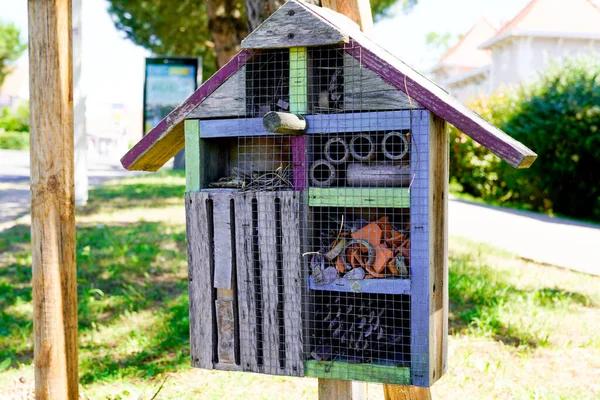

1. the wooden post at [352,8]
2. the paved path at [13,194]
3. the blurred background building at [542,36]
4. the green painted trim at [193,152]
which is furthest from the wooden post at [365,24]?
Result: the blurred background building at [542,36]

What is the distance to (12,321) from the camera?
6.01 meters

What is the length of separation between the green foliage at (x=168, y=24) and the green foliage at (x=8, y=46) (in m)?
32.5

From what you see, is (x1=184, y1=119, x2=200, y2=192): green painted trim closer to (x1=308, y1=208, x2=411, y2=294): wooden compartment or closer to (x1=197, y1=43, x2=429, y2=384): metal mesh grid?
(x1=197, y1=43, x2=429, y2=384): metal mesh grid

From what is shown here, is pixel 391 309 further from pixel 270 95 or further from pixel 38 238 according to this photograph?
pixel 38 238

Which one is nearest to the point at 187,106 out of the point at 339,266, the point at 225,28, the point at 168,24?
the point at 339,266

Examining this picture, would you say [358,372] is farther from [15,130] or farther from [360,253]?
[15,130]

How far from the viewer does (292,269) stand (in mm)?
2588

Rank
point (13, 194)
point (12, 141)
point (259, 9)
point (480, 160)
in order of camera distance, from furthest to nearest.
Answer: point (12, 141), point (480, 160), point (13, 194), point (259, 9)

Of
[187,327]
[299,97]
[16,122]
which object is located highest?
[16,122]

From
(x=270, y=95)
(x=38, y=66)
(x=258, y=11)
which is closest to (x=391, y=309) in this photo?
(x=270, y=95)

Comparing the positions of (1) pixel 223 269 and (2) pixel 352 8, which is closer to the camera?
(1) pixel 223 269

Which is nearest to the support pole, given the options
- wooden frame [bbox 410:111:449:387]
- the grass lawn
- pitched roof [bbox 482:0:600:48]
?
the grass lawn

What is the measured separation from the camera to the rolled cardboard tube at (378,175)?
259cm

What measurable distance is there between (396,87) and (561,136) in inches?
421
